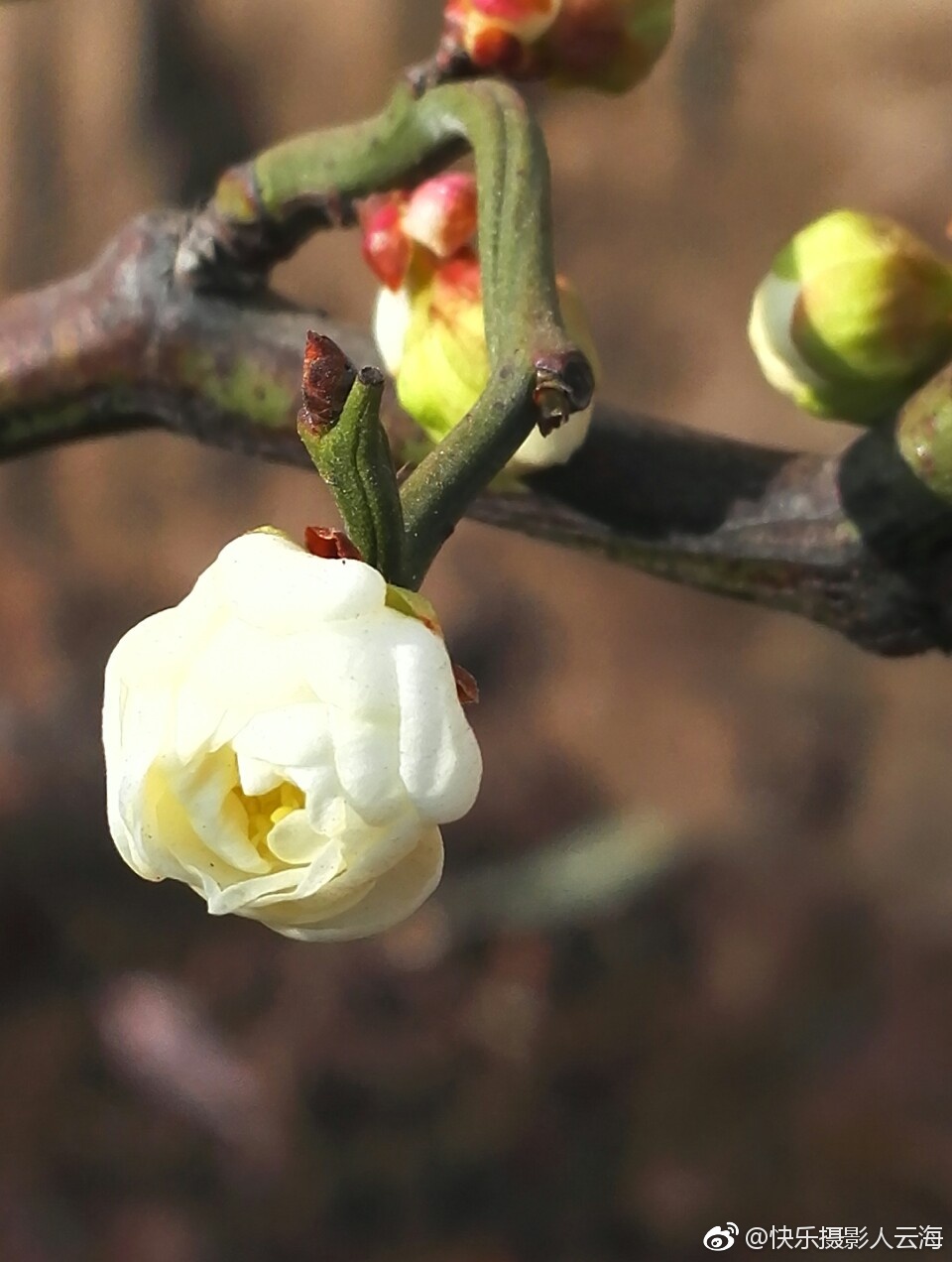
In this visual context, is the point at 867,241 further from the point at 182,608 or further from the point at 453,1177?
the point at 453,1177

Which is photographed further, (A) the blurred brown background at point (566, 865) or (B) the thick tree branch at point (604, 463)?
(A) the blurred brown background at point (566, 865)

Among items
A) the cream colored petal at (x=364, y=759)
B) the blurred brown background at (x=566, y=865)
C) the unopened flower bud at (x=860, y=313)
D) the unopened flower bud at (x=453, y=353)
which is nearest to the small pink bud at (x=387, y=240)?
the unopened flower bud at (x=453, y=353)

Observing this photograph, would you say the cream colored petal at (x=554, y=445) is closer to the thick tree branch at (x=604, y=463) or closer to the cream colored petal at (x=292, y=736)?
the thick tree branch at (x=604, y=463)

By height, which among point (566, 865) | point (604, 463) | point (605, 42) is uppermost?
point (605, 42)

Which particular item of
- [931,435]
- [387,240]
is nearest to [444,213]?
[387,240]

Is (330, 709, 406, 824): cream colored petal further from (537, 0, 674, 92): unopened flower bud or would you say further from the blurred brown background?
the blurred brown background

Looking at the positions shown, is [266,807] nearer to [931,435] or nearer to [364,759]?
[364,759]

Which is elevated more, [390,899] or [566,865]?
[390,899]

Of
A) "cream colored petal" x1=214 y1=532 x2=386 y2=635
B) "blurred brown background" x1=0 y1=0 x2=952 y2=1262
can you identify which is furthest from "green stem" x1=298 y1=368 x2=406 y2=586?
"blurred brown background" x1=0 y1=0 x2=952 y2=1262

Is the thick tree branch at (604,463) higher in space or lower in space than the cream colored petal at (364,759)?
lower
